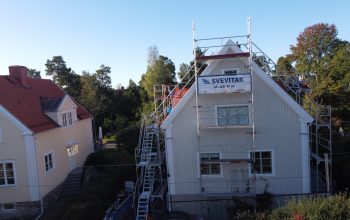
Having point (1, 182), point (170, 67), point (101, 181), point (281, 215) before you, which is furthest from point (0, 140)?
point (170, 67)

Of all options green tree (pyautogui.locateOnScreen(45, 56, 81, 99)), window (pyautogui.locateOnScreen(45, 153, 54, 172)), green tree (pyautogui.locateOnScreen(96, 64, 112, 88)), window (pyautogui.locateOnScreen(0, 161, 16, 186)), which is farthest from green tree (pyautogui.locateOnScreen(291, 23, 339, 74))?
window (pyautogui.locateOnScreen(0, 161, 16, 186))

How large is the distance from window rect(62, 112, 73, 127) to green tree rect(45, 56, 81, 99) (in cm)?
3402

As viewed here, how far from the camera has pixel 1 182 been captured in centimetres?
1981

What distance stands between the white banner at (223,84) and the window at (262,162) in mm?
3407

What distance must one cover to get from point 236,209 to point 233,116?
4445 millimetres

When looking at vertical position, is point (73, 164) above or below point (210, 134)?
below

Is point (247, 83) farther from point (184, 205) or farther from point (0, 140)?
point (0, 140)

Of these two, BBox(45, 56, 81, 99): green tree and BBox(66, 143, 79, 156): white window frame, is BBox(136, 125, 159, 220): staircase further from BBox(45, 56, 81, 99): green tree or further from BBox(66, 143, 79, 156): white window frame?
BBox(45, 56, 81, 99): green tree

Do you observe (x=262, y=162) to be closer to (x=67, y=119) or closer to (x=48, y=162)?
(x=48, y=162)

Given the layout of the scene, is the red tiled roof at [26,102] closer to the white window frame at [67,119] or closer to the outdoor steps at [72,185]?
the white window frame at [67,119]

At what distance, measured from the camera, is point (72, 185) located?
77.5ft

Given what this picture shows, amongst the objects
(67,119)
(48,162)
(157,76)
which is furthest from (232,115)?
(157,76)

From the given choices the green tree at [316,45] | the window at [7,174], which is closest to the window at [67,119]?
the window at [7,174]

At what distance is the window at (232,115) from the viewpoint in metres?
17.1
